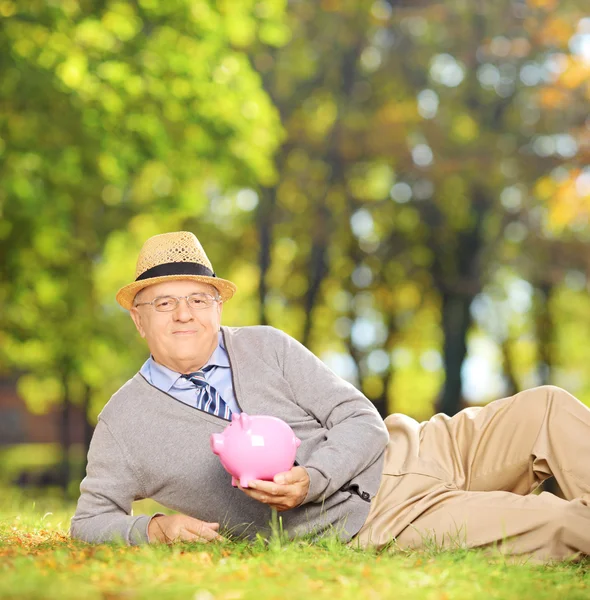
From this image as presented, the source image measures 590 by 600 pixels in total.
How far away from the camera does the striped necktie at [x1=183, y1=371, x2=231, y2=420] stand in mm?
4582

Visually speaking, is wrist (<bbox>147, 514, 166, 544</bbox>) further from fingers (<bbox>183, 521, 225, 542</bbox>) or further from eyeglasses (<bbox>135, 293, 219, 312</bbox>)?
eyeglasses (<bbox>135, 293, 219, 312</bbox>)

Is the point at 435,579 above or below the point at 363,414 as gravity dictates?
below

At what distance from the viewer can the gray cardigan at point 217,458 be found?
443 cm

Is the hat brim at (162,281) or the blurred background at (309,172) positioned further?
the blurred background at (309,172)

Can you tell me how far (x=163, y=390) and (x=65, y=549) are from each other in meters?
0.91

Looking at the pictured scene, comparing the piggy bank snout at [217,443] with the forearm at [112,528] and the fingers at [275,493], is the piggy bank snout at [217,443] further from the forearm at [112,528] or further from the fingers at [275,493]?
the forearm at [112,528]

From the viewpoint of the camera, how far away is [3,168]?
10.6 meters

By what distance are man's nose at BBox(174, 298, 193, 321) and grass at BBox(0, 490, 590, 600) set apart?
1.09 meters

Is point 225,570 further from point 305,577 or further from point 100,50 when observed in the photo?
point 100,50

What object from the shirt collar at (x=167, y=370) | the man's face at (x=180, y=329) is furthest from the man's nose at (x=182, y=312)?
the shirt collar at (x=167, y=370)

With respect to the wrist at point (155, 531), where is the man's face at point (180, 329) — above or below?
above

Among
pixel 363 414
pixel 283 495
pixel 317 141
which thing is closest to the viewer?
pixel 283 495

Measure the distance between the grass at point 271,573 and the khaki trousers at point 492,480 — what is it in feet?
0.54

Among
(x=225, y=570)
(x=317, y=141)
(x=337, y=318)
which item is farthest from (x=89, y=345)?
A: (x=225, y=570)
